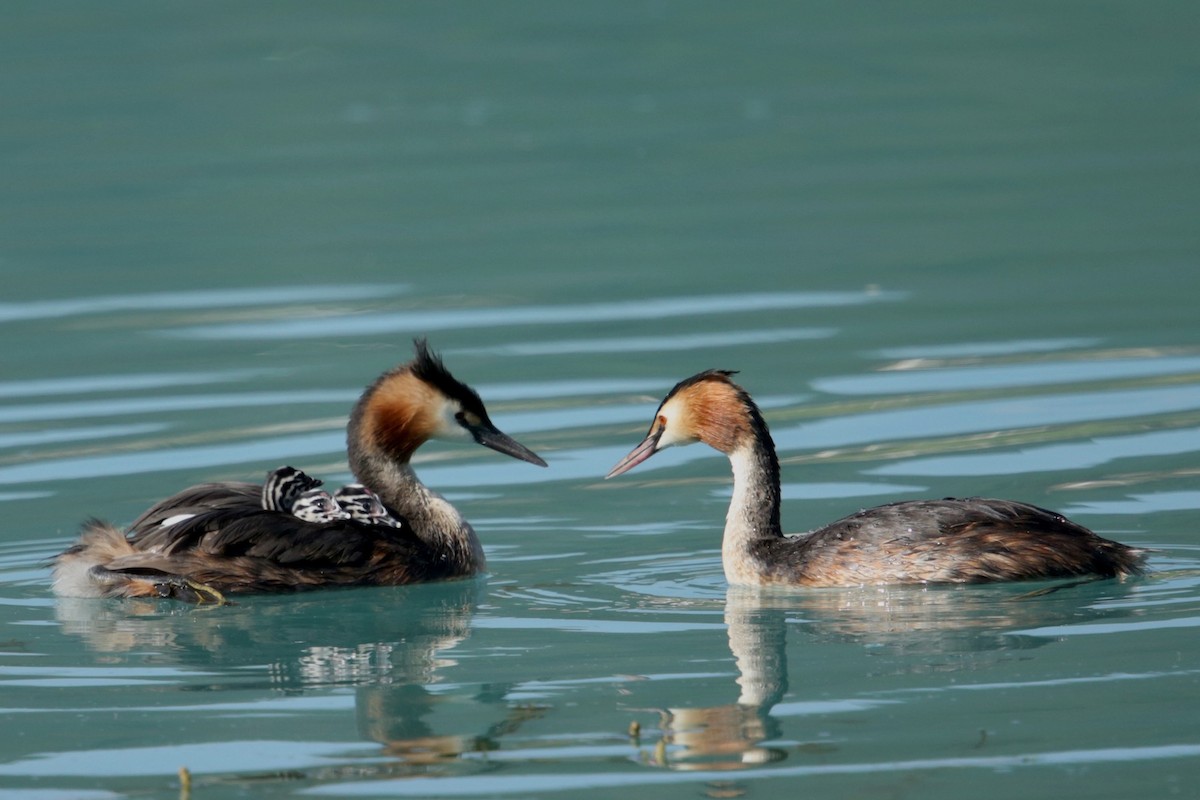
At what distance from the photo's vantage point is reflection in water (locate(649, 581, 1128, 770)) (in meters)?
6.12

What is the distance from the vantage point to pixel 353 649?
750 centimetres

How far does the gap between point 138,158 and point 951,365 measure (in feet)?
35.0

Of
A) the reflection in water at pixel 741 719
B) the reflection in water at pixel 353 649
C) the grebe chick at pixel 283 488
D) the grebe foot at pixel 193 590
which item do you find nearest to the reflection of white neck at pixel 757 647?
the reflection in water at pixel 741 719

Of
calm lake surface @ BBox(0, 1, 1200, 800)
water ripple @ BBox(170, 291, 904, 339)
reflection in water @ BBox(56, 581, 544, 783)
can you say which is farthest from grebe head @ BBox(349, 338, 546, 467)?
water ripple @ BBox(170, 291, 904, 339)

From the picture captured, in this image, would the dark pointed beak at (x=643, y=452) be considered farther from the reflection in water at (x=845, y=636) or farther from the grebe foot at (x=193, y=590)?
the grebe foot at (x=193, y=590)

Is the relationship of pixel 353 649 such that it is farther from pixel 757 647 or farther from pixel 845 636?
pixel 845 636

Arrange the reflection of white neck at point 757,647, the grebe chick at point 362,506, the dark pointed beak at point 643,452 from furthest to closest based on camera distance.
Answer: the dark pointed beak at point 643,452 → the grebe chick at point 362,506 → the reflection of white neck at point 757,647

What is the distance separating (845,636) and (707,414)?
1645 mm

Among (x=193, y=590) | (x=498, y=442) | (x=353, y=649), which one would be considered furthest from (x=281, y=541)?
(x=498, y=442)

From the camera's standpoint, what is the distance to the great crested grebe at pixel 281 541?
8.21 meters

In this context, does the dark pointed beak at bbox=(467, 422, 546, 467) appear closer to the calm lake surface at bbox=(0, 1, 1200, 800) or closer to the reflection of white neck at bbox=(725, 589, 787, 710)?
the calm lake surface at bbox=(0, 1, 1200, 800)

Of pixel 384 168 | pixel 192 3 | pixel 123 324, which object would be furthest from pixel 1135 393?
pixel 192 3

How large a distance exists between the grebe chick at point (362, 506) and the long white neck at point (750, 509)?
1.33 m

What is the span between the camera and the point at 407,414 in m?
9.06
